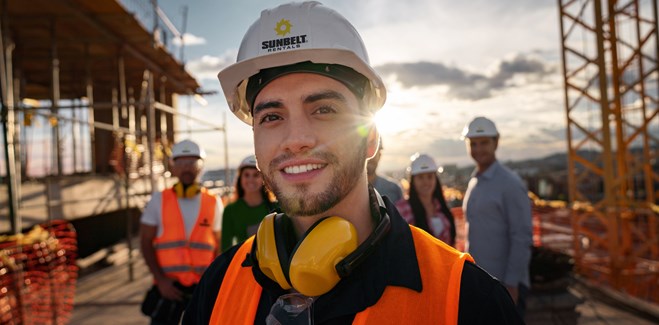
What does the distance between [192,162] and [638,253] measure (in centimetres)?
1225

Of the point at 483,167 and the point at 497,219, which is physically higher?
the point at 483,167

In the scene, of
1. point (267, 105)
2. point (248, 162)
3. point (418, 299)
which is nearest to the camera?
point (418, 299)

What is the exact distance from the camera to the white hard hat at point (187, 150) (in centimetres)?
463

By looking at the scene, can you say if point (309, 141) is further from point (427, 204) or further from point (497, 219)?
point (427, 204)

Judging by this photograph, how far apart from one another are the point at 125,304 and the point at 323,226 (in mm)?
6566

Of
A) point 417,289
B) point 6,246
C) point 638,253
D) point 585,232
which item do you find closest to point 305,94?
point 417,289

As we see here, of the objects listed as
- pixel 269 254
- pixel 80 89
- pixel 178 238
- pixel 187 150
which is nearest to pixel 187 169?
pixel 187 150

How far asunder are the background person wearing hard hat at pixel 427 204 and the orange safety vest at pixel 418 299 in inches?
114

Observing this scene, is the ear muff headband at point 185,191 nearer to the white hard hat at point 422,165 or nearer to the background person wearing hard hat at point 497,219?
the white hard hat at point 422,165

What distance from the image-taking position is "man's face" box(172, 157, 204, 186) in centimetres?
457

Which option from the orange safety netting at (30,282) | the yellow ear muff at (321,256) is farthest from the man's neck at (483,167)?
the orange safety netting at (30,282)

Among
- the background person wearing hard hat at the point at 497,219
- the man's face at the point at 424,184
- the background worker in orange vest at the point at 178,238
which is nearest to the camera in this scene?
the background person wearing hard hat at the point at 497,219

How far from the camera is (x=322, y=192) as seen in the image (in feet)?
4.70

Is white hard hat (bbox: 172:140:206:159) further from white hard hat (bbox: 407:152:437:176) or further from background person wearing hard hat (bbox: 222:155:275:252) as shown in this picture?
white hard hat (bbox: 407:152:437:176)
